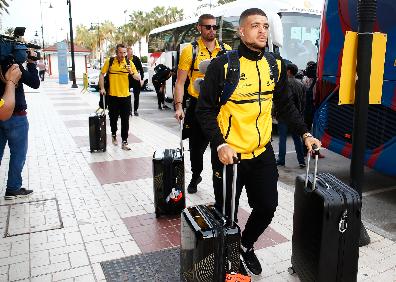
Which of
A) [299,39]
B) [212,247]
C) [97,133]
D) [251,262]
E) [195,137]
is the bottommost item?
[251,262]

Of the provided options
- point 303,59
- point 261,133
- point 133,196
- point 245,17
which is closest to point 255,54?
point 245,17

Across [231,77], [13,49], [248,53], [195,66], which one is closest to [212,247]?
[231,77]

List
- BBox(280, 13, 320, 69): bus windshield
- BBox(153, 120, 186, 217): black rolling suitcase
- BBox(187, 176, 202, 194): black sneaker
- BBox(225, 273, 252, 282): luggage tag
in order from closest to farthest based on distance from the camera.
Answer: BBox(225, 273, 252, 282): luggage tag < BBox(153, 120, 186, 217): black rolling suitcase < BBox(187, 176, 202, 194): black sneaker < BBox(280, 13, 320, 69): bus windshield

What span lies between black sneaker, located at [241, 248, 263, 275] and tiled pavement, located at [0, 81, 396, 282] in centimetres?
6

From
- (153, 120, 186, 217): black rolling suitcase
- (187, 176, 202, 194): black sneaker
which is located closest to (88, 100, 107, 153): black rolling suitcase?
(187, 176, 202, 194): black sneaker

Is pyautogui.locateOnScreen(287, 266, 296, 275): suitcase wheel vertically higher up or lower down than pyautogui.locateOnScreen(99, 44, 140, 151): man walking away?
lower down

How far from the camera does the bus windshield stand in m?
10.2

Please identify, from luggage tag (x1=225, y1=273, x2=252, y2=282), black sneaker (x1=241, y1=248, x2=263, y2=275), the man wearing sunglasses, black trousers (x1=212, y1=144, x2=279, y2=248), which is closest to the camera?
luggage tag (x1=225, y1=273, x2=252, y2=282)

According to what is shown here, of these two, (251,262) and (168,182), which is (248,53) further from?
(168,182)

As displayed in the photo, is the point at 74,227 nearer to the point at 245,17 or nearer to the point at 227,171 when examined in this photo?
the point at 227,171

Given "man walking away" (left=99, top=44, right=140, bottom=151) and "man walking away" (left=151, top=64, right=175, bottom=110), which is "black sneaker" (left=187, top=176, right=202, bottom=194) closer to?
"man walking away" (left=99, top=44, right=140, bottom=151)

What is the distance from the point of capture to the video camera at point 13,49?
4297mm

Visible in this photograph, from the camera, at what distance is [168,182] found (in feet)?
14.9

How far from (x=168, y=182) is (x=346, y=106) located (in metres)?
2.73
